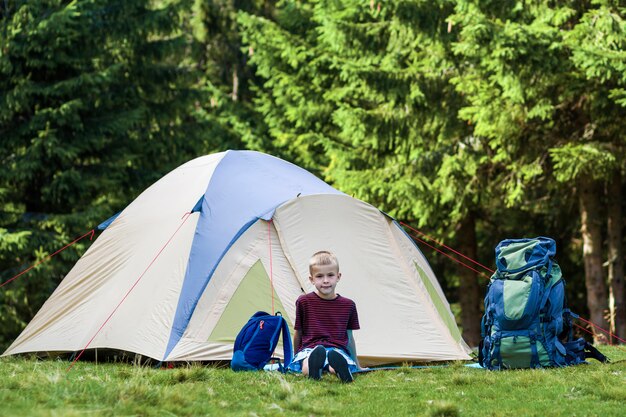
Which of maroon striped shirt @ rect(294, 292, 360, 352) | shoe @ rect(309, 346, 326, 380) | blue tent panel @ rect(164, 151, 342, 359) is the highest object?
blue tent panel @ rect(164, 151, 342, 359)

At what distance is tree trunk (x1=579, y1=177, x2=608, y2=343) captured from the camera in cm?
1352

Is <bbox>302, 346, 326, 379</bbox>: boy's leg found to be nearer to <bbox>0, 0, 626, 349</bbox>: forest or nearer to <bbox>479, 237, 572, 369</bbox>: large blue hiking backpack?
<bbox>479, 237, 572, 369</bbox>: large blue hiking backpack

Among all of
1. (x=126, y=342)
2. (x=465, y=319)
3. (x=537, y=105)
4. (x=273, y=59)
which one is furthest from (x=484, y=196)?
(x=126, y=342)

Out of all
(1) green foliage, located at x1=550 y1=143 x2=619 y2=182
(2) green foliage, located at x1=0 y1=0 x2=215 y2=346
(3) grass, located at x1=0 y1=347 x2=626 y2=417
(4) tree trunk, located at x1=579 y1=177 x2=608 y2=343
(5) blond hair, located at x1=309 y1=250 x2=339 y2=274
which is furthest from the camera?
(2) green foliage, located at x1=0 y1=0 x2=215 y2=346

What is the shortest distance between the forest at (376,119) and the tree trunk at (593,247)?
0.03 meters

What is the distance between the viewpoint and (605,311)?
552 inches

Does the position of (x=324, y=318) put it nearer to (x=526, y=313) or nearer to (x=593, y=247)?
(x=526, y=313)

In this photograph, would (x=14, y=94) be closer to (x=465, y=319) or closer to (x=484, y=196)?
(x=484, y=196)

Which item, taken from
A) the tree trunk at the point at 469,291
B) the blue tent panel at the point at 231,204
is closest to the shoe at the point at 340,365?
the blue tent panel at the point at 231,204

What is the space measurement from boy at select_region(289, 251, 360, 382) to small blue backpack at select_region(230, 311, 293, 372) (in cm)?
20

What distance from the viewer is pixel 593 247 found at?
536 inches

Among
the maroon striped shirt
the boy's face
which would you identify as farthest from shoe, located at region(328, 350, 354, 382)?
the boy's face

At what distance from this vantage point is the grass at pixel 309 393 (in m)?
4.61

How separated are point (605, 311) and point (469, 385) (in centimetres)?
882
